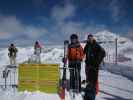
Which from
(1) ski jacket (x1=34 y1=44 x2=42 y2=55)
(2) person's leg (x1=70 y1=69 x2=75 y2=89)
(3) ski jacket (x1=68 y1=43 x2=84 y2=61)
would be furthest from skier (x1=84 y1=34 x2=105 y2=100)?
(1) ski jacket (x1=34 y1=44 x2=42 y2=55)

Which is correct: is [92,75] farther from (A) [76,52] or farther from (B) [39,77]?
(B) [39,77]

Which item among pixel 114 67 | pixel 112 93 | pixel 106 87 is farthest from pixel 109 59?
pixel 112 93

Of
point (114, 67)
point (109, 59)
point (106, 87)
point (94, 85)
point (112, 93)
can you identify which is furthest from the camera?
point (109, 59)

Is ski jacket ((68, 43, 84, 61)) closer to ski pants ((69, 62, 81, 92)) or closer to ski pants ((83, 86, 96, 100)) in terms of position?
ski pants ((69, 62, 81, 92))

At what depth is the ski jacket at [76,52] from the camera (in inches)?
452

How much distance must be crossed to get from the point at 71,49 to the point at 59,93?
1621 mm

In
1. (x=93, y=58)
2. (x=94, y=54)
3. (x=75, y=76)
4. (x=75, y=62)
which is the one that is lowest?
(x=75, y=76)

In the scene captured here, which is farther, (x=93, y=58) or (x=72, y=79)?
(x=72, y=79)

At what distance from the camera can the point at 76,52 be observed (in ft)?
38.0

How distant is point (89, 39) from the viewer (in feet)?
34.2

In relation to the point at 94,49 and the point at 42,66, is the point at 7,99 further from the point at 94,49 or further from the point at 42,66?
the point at 94,49

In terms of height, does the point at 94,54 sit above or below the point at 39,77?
above

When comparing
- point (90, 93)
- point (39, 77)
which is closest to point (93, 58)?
point (90, 93)

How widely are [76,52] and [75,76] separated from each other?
2.77ft
